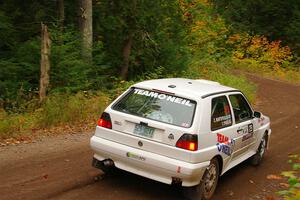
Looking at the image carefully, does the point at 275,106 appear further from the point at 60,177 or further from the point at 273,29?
the point at 273,29

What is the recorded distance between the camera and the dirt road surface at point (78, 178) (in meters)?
7.21

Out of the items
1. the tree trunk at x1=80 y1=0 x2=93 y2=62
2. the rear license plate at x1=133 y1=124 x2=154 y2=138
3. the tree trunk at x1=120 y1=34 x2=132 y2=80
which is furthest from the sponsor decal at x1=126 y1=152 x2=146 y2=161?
the tree trunk at x1=120 y1=34 x2=132 y2=80

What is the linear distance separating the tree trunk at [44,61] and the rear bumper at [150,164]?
6.10 m

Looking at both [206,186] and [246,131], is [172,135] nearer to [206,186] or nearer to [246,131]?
[206,186]

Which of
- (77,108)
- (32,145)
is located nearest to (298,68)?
(77,108)

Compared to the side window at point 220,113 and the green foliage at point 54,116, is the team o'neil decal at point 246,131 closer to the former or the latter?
the side window at point 220,113

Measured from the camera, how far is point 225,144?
7699mm

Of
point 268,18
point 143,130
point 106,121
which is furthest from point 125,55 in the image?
point 268,18

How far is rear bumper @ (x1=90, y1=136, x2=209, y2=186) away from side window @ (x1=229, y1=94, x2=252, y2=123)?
1717 millimetres

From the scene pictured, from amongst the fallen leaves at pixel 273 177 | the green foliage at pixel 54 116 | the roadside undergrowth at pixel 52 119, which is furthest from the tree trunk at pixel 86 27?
the fallen leaves at pixel 273 177

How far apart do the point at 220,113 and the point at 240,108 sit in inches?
48.5

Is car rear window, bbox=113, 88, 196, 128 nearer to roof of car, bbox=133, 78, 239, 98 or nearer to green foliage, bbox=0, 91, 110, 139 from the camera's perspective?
roof of car, bbox=133, 78, 239, 98

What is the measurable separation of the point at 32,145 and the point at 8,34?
287 inches

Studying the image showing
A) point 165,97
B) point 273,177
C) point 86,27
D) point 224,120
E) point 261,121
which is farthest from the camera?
point 86,27
